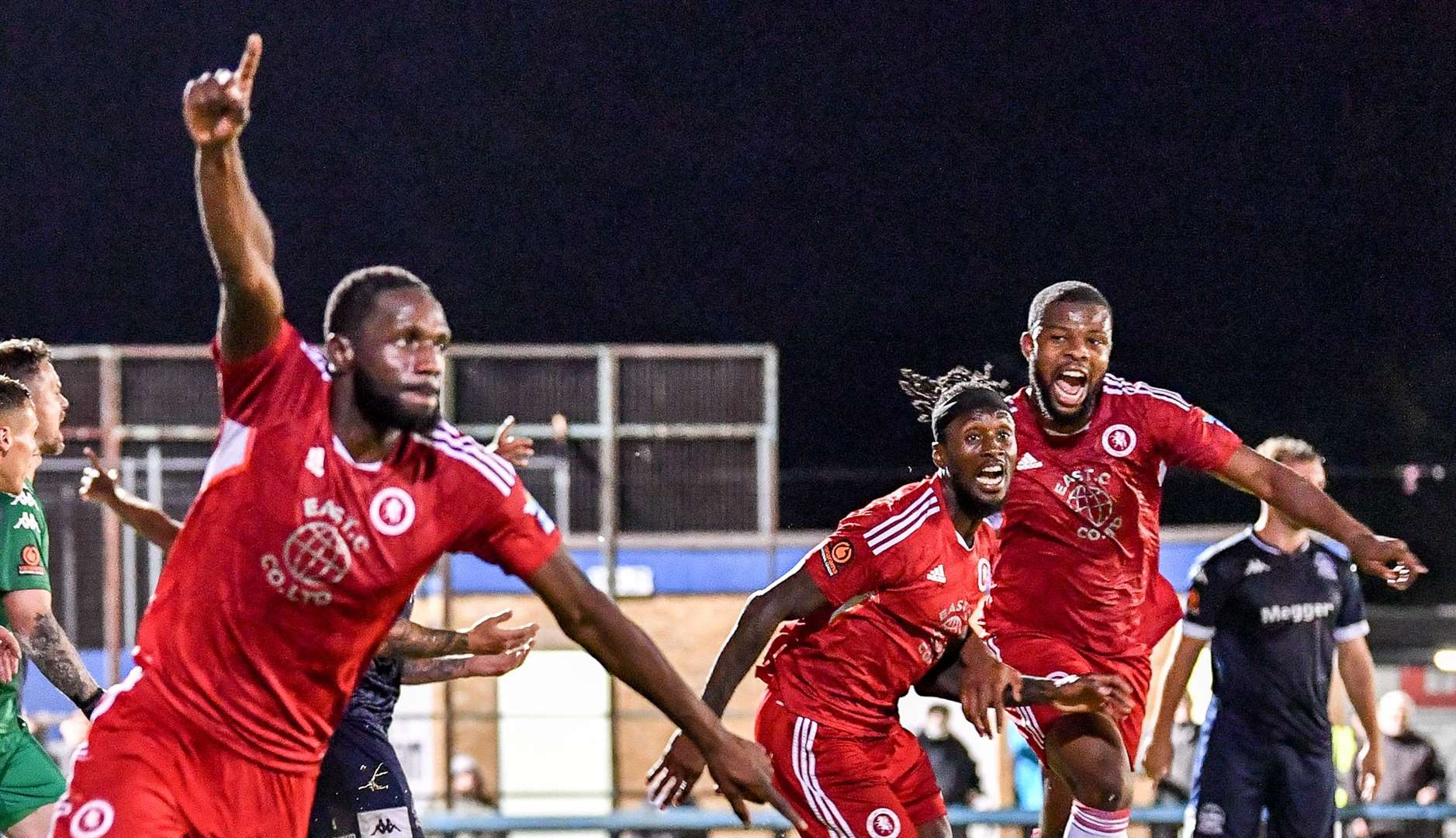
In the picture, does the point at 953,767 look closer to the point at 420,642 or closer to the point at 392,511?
the point at 420,642

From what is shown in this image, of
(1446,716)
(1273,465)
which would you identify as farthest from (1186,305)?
(1273,465)

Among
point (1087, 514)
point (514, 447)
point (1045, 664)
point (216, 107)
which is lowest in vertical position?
point (1045, 664)

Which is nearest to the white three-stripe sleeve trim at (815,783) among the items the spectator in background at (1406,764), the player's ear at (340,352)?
the player's ear at (340,352)

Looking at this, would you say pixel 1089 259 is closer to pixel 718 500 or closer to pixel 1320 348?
pixel 1320 348

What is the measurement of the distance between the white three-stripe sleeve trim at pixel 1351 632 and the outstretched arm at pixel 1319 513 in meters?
1.91

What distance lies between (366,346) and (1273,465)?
3.99 m

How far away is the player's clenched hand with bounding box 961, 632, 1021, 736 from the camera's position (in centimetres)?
608

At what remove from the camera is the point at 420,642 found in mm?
5879

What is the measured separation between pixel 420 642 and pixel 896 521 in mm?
1673

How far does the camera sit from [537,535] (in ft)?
14.4

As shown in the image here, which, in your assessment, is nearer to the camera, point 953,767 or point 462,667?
point 462,667

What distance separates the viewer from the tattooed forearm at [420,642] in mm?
5836

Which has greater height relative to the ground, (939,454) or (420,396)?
(420,396)

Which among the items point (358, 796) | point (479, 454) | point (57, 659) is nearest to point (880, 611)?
point (358, 796)
